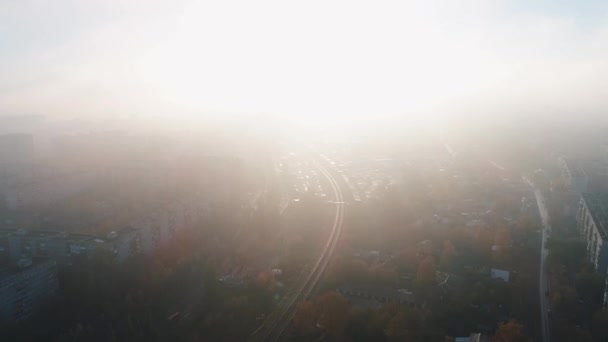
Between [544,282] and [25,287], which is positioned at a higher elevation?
[25,287]

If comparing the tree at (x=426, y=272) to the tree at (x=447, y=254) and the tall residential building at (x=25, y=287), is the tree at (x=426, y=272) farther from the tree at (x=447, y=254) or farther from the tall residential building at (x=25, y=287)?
the tall residential building at (x=25, y=287)

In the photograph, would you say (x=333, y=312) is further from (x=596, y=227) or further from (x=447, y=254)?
(x=596, y=227)

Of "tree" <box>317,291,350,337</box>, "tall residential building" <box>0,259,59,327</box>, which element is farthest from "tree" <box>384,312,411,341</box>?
"tall residential building" <box>0,259,59,327</box>

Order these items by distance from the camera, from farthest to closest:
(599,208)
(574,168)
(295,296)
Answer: (574,168), (599,208), (295,296)

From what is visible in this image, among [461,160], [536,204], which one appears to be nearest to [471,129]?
[461,160]

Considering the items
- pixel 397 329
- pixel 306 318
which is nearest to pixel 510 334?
pixel 397 329

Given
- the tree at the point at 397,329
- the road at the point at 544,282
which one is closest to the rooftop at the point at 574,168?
the road at the point at 544,282

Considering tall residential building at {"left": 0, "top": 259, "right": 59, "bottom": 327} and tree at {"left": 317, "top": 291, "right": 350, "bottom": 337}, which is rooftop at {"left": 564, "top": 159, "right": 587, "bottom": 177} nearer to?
tree at {"left": 317, "top": 291, "right": 350, "bottom": 337}
